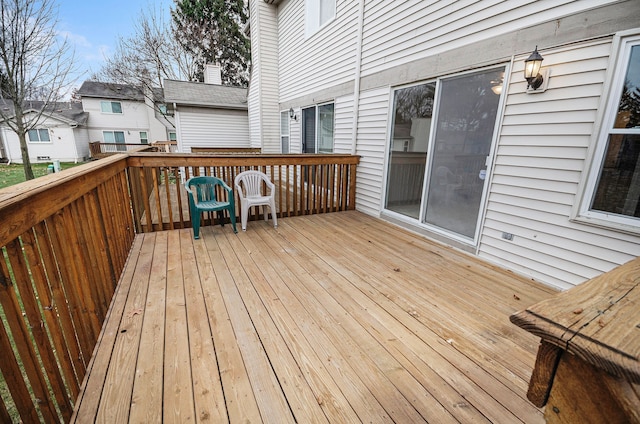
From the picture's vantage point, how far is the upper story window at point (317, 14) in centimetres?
561

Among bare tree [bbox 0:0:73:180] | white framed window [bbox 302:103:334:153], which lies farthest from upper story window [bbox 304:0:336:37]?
bare tree [bbox 0:0:73:180]

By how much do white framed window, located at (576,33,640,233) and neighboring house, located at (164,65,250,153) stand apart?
9.58 metres

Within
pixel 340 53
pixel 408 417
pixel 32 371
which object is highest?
pixel 340 53

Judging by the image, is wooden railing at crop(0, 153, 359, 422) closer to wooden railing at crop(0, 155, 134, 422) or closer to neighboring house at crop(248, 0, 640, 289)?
wooden railing at crop(0, 155, 134, 422)

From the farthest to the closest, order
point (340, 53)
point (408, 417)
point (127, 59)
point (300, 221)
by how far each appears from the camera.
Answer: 1. point (127, 59)
2. point (340, 53)
3. point (300, 221)
4. point (408, 417)

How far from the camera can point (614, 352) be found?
0.49 m

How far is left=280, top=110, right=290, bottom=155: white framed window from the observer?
26.3ft

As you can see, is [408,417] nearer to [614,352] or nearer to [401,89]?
[614,352]

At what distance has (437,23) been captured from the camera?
3447 millimetres

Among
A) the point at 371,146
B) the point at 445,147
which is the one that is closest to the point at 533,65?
the point at 445,147

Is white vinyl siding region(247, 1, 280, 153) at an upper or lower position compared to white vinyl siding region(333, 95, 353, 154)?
upper

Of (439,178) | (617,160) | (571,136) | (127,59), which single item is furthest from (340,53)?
(127,59)

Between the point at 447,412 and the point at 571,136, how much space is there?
244 centimetres

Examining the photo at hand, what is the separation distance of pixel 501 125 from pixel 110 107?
2441 cm
